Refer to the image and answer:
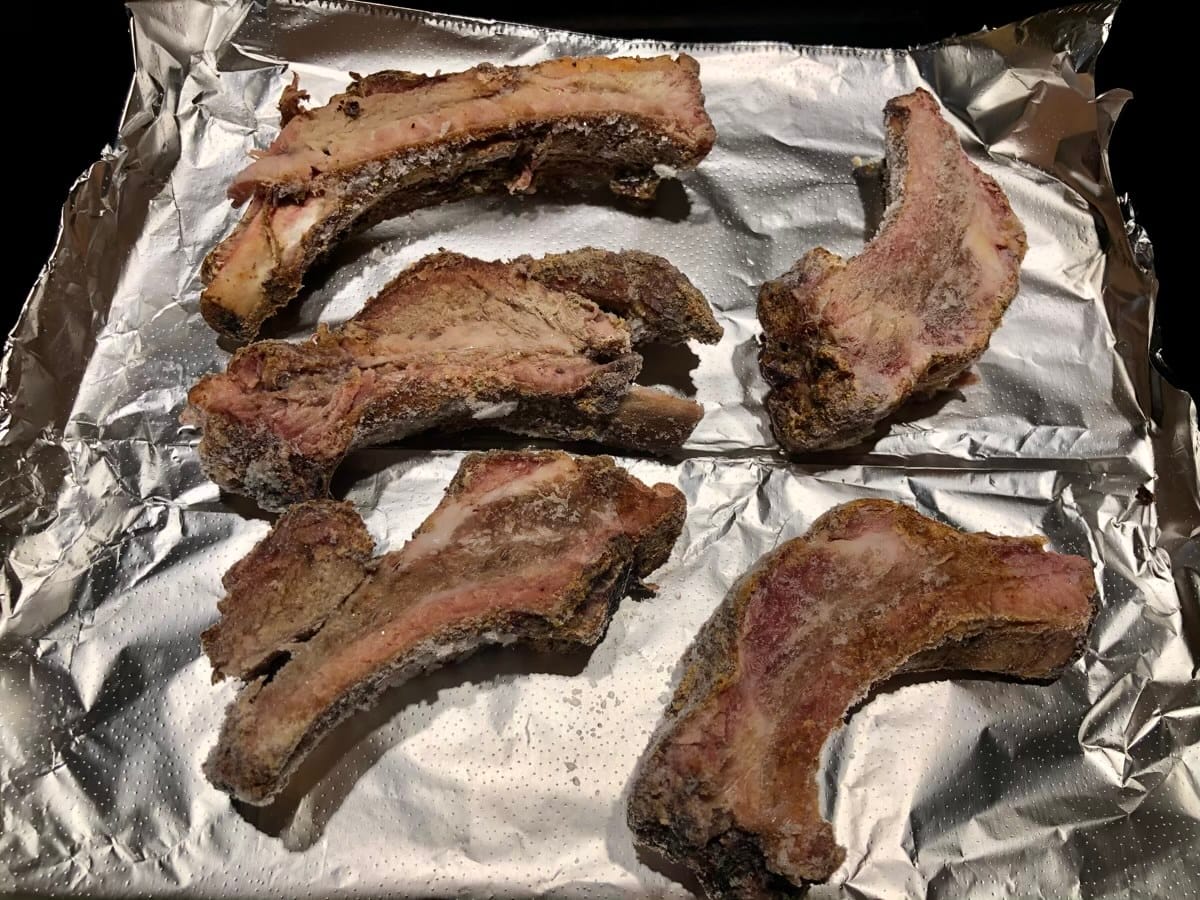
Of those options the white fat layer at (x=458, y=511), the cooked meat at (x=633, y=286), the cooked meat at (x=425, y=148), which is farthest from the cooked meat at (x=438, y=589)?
the cooked meat at (x=425, y=148)

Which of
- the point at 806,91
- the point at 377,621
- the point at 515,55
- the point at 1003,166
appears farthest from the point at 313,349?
the point at 1003,166

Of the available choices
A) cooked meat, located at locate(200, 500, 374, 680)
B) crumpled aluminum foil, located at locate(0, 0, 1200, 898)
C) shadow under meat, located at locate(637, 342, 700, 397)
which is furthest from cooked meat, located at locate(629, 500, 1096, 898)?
cooked meat, located at locate(200, 500, 374, 680)

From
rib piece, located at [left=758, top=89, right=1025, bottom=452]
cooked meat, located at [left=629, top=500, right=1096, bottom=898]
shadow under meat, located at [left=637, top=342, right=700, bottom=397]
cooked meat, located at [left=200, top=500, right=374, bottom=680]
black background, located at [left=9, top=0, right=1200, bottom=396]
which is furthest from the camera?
black background, located at [left=9, top=0, right=1200, bottom=396]

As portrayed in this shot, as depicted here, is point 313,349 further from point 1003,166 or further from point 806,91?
point 1003,166

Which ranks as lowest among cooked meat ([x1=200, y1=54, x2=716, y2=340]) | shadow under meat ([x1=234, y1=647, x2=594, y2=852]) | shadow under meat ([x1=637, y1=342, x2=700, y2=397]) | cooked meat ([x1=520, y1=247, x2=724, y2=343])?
shadow under meat ([x1=234, y1=647, x2=594, y2=852])

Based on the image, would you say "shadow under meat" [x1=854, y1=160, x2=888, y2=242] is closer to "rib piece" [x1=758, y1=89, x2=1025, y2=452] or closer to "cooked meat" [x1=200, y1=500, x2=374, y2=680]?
"rib piece" [x1=758, y1=89, x2=1025, y2=452]

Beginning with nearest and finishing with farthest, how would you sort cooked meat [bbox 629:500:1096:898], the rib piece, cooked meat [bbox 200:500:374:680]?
1. cooked meat [bbox 629:500:1096:898]
2. cooked meat [bbox 200:500:374:680]
3. the rib piece

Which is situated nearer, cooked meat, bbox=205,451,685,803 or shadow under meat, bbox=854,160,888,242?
cooked meat, bbox=205,451,685,803
